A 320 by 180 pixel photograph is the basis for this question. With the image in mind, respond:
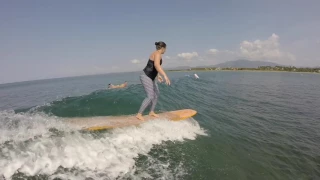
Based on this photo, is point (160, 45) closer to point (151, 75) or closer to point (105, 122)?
point (151, 75)

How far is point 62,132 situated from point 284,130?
10.2m

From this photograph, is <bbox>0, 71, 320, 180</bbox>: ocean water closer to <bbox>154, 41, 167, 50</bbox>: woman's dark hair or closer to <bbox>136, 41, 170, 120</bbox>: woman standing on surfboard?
<bbox>136, 41, 170, 120</bbox>: woman standing on surfboard

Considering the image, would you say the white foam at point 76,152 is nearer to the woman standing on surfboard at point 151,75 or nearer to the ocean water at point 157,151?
the ocean water at point 157,151

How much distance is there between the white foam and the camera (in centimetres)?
485

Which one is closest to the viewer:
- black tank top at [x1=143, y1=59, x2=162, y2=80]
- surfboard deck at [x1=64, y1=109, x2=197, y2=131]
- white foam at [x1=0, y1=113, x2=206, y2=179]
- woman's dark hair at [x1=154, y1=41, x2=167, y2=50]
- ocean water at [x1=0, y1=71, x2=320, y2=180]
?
white foam at [x1=0, y1=113, x2=206, y2=179]

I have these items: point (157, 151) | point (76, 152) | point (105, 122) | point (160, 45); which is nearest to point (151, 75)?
point (160, 45)

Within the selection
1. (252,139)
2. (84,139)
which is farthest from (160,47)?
(252,139)

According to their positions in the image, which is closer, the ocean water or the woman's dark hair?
the ocean water

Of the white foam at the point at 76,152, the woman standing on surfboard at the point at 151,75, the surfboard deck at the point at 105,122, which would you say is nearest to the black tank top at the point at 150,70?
the woman standing on surfboard at the point at 151,75

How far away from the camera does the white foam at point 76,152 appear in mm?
4848

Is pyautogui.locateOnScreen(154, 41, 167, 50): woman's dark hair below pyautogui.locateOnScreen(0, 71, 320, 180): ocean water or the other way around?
the other way around

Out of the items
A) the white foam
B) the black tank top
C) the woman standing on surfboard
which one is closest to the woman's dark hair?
the woman standing on surfboard

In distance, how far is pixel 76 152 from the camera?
5.51 meters

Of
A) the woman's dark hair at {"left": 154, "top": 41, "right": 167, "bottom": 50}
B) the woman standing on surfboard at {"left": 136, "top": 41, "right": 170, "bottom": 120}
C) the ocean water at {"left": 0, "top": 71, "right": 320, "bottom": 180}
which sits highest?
the woman's dark hair at {"left": 154, "top": 41, "right": 167, "bottom": 50}
